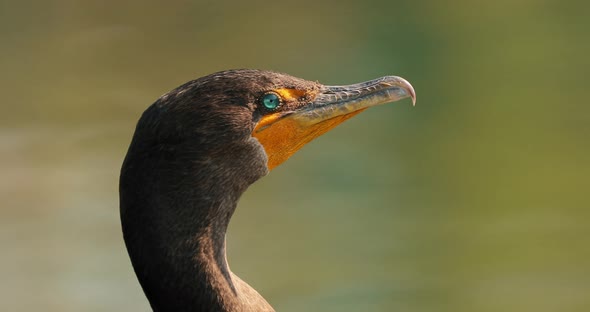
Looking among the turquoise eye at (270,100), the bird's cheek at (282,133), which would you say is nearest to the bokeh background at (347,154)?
the bird's cheek at (282,133)

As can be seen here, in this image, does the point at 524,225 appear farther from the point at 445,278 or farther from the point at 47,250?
the point at 47,250

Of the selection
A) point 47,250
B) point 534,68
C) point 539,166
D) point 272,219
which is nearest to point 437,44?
point 534,68

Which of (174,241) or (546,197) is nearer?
(174,241)

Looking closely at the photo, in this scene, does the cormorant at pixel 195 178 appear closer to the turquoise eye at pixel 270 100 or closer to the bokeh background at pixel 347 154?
the turquoise eye at pixel 270 100

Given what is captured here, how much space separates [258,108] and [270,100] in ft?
0.17

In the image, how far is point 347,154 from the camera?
25.5ft

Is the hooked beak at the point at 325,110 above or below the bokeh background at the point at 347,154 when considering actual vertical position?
below

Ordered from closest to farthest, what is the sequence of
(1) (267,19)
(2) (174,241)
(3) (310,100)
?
(2) (174,241)
(3) (310,100)
(1) (267,19)

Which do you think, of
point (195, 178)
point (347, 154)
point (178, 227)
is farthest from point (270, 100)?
point (347, 154)

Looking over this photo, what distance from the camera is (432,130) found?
25.7 ft

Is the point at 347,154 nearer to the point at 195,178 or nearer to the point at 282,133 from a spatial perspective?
the point at 282,133

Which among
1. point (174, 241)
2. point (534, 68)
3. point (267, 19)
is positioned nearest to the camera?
point (174, 241)

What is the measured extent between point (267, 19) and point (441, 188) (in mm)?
2335

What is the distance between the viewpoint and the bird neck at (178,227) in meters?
3.49
